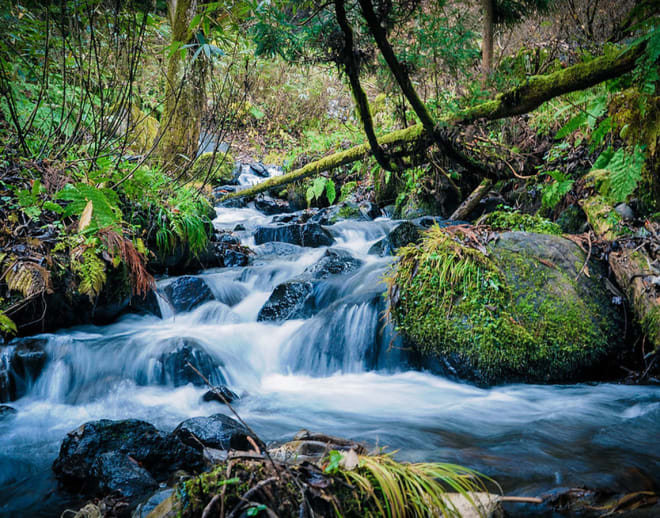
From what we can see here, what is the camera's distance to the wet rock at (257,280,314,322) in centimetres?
578

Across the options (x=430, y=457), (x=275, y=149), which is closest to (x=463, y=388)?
(x=430, y=457)

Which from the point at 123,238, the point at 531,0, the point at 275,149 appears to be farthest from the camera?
the point at 275,149

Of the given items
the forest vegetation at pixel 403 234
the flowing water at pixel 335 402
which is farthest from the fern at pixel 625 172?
the flowing water at pixel 335 402

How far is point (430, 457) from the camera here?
9.51ft

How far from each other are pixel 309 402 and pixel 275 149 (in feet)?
47.7

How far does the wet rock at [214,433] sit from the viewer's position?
8.93ft

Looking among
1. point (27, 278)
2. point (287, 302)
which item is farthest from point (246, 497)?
point (287, 302)

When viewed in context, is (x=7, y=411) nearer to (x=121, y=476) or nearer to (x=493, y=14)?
(x=121, y=476)

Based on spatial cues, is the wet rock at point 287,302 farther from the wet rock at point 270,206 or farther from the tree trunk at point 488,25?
the wet rock at point 270,206

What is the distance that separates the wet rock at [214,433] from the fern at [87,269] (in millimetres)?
2248

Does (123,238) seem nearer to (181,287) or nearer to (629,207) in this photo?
(181,287)

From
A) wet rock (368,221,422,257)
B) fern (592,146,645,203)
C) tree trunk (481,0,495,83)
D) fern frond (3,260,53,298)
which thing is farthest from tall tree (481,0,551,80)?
fern frond (3,260,53,298)

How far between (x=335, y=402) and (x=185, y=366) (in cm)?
156

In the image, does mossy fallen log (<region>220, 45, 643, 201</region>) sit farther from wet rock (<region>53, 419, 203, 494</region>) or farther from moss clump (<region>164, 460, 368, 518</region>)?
wet rock (<region>53, 419, 203, 494</region>)
